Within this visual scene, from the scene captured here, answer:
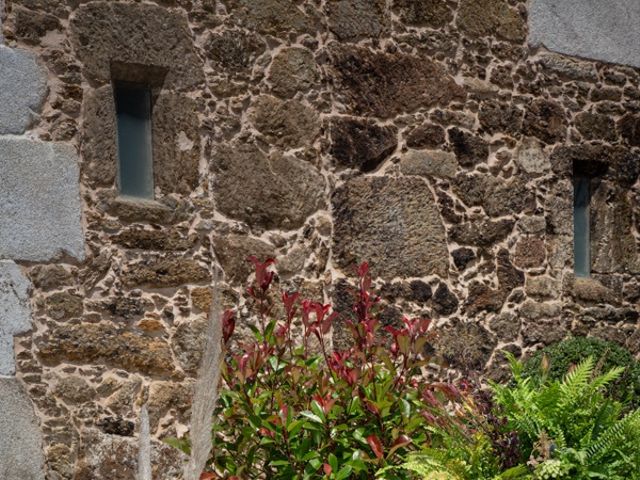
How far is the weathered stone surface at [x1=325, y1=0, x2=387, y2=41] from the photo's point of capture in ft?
20.3

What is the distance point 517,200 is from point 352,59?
1.42 m

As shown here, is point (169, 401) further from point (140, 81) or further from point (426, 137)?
point (426, 137)

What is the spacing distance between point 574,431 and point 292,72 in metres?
2.84

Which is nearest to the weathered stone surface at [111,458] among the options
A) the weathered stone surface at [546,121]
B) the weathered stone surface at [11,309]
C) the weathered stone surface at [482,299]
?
the weathered stone surface at [11,309]

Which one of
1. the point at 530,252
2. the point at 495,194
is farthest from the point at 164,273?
the point at 530,252

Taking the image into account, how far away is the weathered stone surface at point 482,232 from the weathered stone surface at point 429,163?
1.08ft

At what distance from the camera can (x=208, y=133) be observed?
5738 mm

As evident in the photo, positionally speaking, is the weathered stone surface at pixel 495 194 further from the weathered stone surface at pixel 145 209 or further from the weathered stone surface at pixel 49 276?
the weathered stone surface at pixel 49 276

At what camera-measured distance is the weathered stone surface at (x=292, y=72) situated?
5.96m

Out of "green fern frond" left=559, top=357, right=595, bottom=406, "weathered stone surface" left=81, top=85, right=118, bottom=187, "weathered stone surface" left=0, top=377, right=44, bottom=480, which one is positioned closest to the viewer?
"green fern frond" left=559, top=357, right=595, bottom=406

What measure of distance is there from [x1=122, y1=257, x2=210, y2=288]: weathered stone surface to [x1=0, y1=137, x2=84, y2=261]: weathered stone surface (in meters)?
0.29

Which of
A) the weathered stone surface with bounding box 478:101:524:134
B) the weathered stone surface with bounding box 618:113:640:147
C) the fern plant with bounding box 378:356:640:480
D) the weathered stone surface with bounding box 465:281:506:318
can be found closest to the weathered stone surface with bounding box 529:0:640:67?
the weathered stone surface with bounding box 618:113:640:147

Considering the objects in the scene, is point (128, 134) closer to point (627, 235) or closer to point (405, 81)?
point (405, 81)

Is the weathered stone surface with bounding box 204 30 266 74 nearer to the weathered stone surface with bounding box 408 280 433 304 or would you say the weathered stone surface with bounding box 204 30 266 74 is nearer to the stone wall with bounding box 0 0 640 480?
the stone wall with bounding box 0 0 640 480
